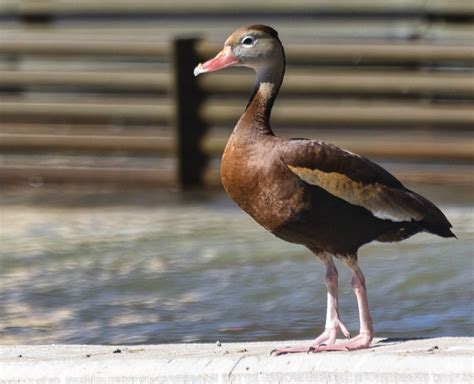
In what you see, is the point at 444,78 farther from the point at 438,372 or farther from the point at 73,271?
the point at 438,372

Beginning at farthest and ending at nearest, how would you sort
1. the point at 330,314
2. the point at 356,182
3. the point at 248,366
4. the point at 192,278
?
the point at 192,278 < the point at 330,314 < the point at 356,182 < the point at 248,366

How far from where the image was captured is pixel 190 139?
41.0ft

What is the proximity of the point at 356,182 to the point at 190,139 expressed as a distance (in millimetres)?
5918

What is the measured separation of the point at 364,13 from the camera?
13281 millimetres

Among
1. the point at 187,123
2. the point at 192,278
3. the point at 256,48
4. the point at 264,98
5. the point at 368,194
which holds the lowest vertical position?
the point at 192,278

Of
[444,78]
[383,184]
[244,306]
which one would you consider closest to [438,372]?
[383,184]

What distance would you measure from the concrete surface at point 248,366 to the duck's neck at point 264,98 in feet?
3.28

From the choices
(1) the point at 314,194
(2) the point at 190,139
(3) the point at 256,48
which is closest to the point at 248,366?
(1) the point at 314,194

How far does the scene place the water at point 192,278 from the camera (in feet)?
26.8

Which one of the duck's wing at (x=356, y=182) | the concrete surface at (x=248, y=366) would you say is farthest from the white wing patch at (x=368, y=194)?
the concrete surface at (x=248, y=366)

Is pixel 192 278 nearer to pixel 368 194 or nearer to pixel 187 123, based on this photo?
pixel 368 194

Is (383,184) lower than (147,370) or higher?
higher

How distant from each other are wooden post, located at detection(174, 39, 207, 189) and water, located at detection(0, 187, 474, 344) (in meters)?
0.57

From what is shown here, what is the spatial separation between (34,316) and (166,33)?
5865mm
